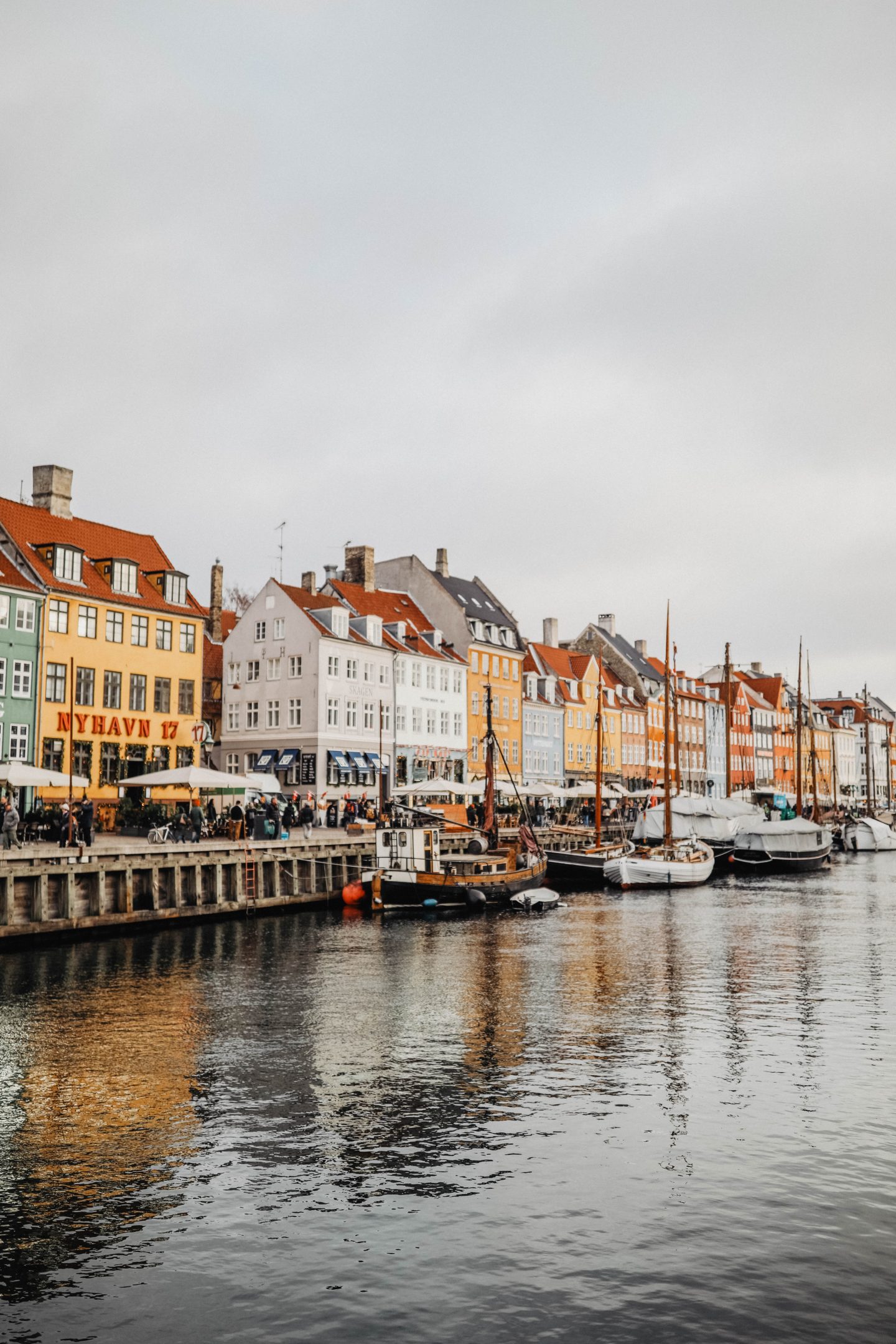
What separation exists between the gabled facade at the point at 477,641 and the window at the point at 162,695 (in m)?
26.3

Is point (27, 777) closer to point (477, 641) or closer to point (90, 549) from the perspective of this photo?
point (90, 549)

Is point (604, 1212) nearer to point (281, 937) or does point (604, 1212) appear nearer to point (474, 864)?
point (281, 937)

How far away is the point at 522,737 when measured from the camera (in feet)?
298

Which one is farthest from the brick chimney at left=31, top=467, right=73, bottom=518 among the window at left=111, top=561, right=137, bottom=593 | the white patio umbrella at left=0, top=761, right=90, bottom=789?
the white patio umbrella at left=0, top=761, right=90, bottom=789

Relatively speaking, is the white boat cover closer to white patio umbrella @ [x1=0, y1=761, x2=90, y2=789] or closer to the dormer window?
the dormer window

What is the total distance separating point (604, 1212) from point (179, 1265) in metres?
4.32

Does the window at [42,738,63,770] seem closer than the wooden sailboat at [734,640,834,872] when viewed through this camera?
Yes

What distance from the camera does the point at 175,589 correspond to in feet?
199

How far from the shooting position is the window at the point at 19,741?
5003 cm

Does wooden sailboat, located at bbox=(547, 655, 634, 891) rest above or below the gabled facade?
below

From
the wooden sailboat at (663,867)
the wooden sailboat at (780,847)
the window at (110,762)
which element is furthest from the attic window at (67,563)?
the wooden sailboat at (780,847)

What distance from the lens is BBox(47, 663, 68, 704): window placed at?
52.5 meters

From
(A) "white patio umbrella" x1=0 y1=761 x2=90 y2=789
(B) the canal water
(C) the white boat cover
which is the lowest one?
(B) the canal water

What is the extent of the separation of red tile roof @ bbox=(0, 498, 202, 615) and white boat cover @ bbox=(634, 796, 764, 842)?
28967mm
